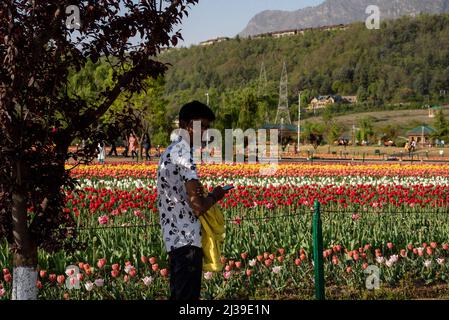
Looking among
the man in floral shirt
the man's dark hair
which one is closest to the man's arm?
the man in floral shirt

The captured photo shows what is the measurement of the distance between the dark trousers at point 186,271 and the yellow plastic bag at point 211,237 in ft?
0.36

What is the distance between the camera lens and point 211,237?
464 centimetres

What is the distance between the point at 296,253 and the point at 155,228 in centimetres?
226

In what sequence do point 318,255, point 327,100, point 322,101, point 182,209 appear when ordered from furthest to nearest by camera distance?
point 322,101 → point 327,100 → point 318,255 → point 182,209

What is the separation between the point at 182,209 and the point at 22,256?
1314 millimetres

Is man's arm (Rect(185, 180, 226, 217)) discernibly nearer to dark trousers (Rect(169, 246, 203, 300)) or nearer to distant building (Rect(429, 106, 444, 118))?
dark trousers (Rect(169, 246, 203, 300))

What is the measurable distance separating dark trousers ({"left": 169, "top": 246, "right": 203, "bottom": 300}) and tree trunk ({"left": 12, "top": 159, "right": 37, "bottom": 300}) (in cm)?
111

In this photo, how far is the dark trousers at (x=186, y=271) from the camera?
4.51m

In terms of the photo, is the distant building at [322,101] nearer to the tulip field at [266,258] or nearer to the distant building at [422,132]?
the distant building at [422,132]

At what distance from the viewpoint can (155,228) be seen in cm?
970

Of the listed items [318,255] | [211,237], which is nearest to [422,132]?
[318,255]

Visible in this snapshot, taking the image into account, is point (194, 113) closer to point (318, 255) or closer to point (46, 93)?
point (46, 93)
